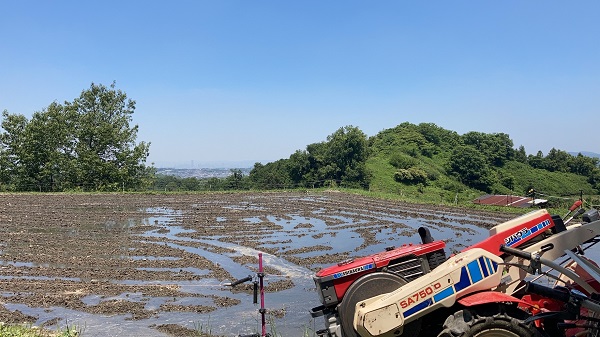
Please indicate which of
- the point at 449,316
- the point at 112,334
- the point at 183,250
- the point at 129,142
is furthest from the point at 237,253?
the point at 129,142

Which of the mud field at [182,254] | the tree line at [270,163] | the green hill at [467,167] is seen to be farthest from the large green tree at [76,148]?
→ the green hill at [467,167]

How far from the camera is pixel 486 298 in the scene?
13.1 feet

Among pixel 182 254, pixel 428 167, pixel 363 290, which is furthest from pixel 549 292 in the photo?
pixel 428 167

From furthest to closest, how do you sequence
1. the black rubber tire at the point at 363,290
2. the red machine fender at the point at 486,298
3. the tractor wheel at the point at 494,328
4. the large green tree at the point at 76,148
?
the large green tree at the point at 76,148, the black rubber tire at the point at 363,290, the red machine fender at the point at 486,298, the tractor wheel at the point at 494,328

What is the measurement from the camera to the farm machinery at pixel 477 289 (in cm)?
391

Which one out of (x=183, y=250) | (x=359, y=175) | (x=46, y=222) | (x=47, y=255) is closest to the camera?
(x=47, y=255)

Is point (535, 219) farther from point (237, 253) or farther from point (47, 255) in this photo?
point (47, 255)

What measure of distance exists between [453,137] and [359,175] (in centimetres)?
3389

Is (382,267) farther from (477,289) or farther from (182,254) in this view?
(182,254)

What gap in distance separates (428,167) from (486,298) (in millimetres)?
56529

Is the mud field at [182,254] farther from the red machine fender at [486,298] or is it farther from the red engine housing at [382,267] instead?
the red machine fender at [486,298]

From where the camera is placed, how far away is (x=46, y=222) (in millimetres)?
20531

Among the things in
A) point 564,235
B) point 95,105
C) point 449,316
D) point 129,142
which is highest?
point 95,105

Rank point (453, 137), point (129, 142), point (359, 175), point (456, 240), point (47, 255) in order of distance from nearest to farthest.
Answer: point (47, 255)
point (456, 240)
point (129, 142)
point (359, 175)
point (453, 137)
